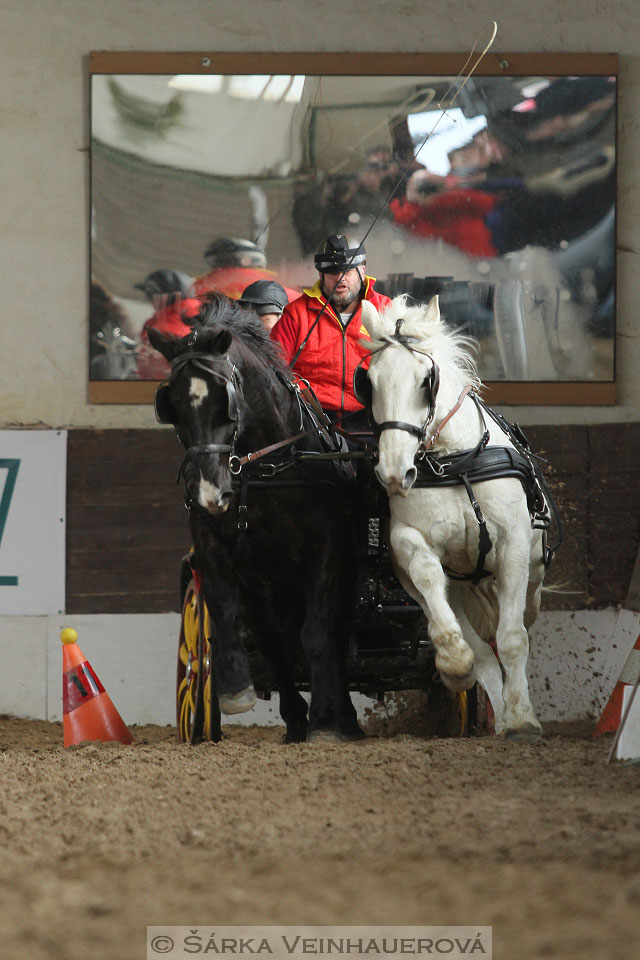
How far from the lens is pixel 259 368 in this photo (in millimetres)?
4930

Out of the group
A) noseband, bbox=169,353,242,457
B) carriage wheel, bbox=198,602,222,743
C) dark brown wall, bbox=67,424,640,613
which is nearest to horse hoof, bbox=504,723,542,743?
carriage wheel, bbox=198,602,222,743

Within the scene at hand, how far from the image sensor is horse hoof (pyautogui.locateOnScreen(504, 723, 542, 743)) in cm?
457

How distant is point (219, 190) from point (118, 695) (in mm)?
3314

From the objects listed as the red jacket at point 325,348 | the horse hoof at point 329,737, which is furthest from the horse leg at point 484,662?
the red jacket at point 325,348

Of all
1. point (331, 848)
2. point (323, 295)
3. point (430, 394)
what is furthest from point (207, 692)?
point (331, 848)

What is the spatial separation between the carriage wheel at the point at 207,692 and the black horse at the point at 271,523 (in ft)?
0.33

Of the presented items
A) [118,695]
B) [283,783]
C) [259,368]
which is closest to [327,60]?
[259,368]

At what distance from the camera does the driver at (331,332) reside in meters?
5.45

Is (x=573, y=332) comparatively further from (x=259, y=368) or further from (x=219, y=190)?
(x=259, y=368)

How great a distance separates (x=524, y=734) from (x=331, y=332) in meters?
2.04

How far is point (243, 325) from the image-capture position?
5098 mm

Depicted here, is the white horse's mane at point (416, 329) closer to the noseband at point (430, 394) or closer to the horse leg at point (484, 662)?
the noseband at point (430, 394)

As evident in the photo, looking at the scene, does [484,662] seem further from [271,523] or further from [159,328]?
[159,328]

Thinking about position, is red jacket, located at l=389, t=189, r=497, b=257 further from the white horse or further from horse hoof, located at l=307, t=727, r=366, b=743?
horse hoof, located at l=307, t=727, r=366, b=743
